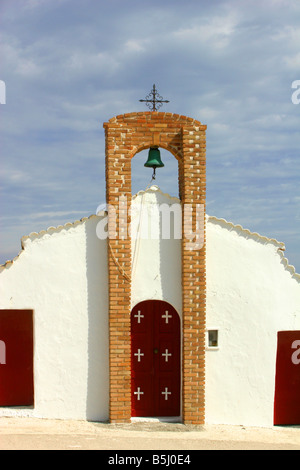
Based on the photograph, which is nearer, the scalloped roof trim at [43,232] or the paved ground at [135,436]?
the paved ground at [135,436]

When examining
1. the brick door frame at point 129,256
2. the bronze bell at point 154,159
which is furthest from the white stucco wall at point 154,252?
the bronze bell at point 154,159

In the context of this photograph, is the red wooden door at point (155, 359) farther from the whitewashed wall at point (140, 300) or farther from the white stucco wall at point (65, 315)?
the white stucco wall at point (65, 315)

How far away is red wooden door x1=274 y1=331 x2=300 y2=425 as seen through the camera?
35.1 ft

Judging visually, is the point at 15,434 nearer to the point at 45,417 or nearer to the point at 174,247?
the point at 45,417

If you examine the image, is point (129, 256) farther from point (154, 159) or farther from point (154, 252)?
point (154, 159)

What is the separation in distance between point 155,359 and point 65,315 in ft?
6.13

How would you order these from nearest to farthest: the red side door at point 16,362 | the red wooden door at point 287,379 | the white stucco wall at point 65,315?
the white stucco wall at point 65,315, the red side door at point 16,362, the red wooden door at point 287,379

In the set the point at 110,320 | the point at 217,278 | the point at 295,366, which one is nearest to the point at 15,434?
the point at 110,320

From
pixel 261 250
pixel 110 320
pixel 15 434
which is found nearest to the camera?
pixel 15 434

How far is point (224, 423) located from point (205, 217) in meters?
3.88

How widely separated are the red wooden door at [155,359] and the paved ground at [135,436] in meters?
0.43

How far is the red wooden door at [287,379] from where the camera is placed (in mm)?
10688

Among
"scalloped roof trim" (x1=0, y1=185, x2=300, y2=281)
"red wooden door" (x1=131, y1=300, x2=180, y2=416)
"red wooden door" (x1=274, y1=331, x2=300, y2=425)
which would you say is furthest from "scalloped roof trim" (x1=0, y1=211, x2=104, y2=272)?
"red wooden door" (x1=274, y1=331, x2=300, y2=425)
